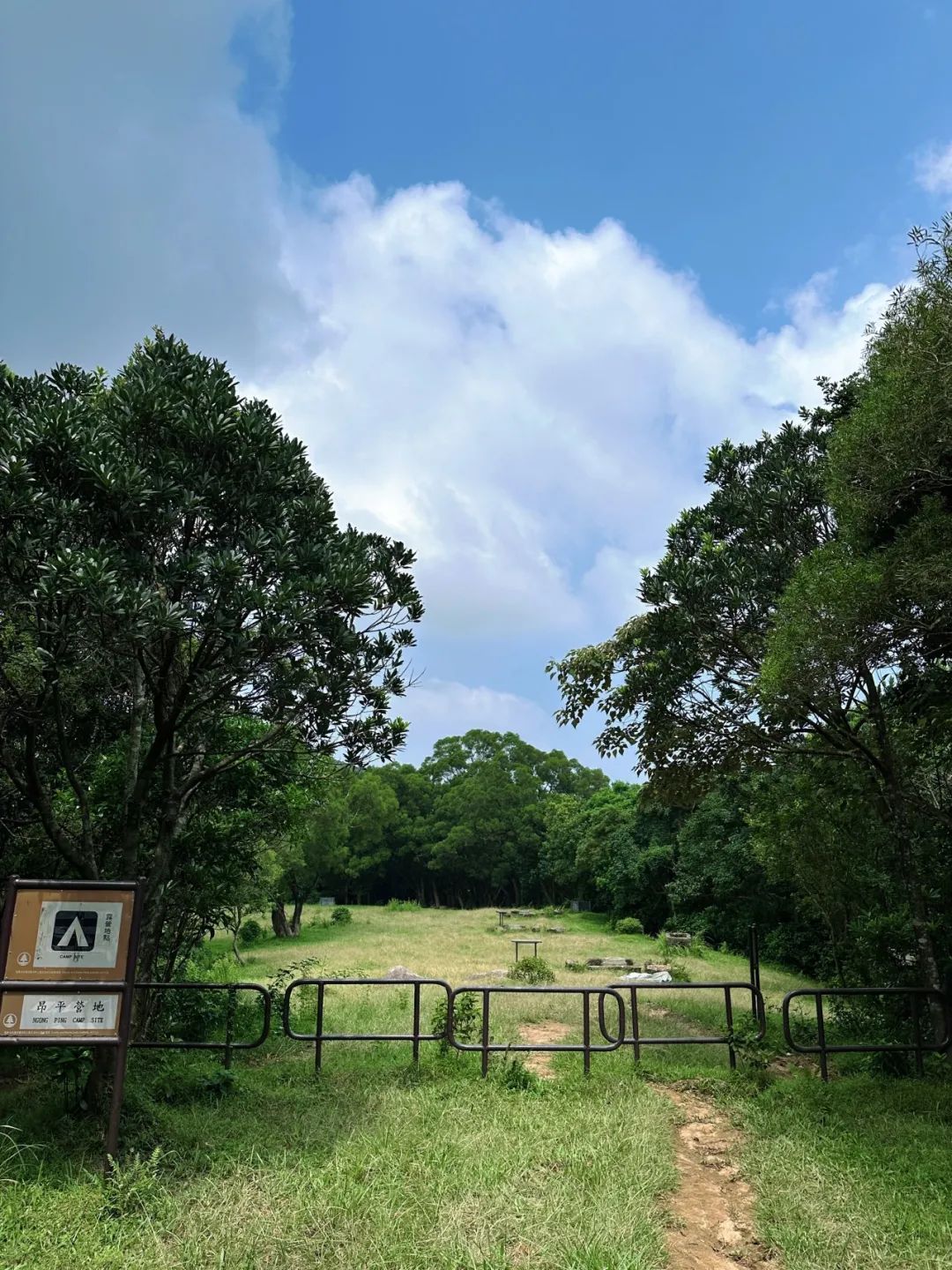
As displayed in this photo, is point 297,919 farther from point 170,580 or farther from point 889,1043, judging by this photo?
point 170,580

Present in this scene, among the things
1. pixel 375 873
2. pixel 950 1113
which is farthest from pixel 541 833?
pixel 950 1113

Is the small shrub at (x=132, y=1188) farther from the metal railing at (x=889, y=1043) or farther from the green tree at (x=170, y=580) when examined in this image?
the metal railing at (x=889, y=1043)

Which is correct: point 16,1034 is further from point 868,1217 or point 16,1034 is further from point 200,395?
point 868,1217

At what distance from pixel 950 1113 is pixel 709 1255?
3.42m

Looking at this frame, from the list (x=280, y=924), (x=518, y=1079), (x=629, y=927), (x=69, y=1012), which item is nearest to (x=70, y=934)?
(x=69, y=1012)

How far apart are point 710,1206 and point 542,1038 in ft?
17.9

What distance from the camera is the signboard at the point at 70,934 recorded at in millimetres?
5270

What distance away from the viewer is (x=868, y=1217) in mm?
4477

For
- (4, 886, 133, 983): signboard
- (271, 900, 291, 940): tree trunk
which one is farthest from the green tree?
(271, 900, 291, 940): tree trunk

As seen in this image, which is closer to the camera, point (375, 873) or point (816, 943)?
point (816, 943)

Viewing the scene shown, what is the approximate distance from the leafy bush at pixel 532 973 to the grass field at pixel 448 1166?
271 inches

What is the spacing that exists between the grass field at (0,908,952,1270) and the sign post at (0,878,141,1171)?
731 mm

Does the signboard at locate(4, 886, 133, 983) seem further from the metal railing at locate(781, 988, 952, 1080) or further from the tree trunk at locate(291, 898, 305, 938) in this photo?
the tree trunk at locate(291, 898, 305, 938)

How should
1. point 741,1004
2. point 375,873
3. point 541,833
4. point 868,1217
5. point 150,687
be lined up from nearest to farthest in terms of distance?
point 868,1217, point 150,687, point 741,1004, point 541,833, point 375,873
